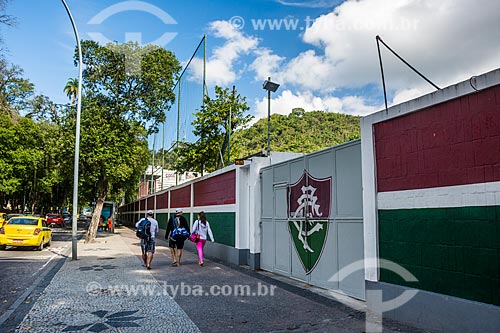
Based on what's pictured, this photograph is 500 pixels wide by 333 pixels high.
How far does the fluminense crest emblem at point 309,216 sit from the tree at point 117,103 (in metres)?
13.7

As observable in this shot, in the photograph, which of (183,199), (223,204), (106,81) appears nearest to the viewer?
(223,204)

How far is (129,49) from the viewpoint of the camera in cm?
2294

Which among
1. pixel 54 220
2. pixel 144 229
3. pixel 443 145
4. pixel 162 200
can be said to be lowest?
pixel 54 220

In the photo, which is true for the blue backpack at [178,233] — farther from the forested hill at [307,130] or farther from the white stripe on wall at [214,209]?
the forested hill at [307,130]

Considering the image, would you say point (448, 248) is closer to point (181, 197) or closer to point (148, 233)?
point (148, 233)

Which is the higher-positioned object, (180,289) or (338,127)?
(338,127)

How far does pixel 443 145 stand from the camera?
18.4 feet

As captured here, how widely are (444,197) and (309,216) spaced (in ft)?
13.1

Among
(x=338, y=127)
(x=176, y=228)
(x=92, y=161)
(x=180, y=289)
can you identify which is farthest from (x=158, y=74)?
(x=338, y=127)

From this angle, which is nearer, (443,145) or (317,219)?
(443,145)

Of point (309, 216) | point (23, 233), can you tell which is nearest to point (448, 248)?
point (309, 216)

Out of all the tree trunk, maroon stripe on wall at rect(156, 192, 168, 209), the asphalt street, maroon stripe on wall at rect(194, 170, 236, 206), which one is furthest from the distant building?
the asphalt street

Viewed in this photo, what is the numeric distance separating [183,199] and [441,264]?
16355mm

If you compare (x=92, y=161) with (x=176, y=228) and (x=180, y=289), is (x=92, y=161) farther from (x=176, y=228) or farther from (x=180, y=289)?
(x=180, y=289)
